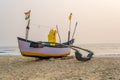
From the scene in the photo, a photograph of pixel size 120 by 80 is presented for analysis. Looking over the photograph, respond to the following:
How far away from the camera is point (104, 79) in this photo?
44.1ft

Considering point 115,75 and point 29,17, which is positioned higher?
point 29,17

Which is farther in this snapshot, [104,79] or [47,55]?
[47,55]

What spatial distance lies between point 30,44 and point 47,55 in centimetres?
231

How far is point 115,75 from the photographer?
1445cm

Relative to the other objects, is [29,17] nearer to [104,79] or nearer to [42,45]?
[42,45]

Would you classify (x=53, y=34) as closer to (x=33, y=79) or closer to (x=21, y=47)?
(x=21, y=47)

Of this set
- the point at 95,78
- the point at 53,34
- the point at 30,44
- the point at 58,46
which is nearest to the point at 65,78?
the point at 95,78

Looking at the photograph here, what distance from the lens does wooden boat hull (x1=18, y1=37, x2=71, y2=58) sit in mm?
25094

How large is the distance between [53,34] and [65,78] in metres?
18.0

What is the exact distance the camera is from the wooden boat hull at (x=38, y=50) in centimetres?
2509

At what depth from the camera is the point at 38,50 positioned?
25.9 metres

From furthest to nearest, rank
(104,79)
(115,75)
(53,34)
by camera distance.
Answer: (53,34)
(115,75)
(104,79)

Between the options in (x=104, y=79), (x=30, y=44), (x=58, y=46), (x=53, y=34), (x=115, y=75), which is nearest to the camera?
(x=104, y=79)

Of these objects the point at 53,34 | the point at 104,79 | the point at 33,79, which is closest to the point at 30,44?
the point at 53,34
